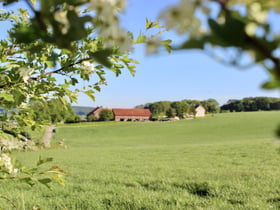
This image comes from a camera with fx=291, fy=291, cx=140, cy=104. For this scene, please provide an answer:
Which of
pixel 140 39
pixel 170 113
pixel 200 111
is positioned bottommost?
pixel 170 113

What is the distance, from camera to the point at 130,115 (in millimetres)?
95750

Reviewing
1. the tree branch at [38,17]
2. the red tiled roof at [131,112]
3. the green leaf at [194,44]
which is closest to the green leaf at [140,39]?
the tree branch at [38,17]

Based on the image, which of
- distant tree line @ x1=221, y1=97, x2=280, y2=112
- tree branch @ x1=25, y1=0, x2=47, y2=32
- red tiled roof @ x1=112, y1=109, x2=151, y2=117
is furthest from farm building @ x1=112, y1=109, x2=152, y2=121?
tree branch @ x1=25, y1=0, x2=47, y2=32

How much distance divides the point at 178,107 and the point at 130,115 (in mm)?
15889

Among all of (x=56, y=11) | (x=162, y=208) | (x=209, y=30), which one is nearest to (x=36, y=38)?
(x=56, y=11)

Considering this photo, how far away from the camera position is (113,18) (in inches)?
21.1

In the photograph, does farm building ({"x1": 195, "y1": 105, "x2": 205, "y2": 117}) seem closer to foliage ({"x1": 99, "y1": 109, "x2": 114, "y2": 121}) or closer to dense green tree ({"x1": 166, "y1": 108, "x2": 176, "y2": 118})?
dense green tree ({"x1": 166, "y1": 108, "x2": 176, "y2": 118})

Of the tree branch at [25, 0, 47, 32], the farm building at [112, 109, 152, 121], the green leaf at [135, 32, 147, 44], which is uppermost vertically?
the green leaf at [135, 32, 147, 44]

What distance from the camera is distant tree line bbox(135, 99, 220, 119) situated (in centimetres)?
8894

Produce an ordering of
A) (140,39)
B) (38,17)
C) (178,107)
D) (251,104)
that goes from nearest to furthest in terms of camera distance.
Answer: (38,17), (140,39), (251,104), (178,107)

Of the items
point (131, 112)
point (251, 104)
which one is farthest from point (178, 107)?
point (251, 104)

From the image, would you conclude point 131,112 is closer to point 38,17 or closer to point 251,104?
point 251,104

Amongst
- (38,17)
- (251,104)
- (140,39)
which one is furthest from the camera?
(251,104)

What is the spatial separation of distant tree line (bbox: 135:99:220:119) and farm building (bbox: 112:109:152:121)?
10.0 feet
